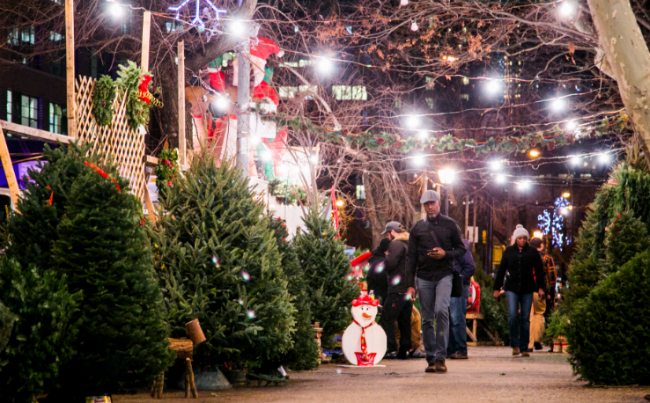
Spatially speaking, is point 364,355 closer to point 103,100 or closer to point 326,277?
point 326,277

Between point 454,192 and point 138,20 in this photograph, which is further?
point 454,192

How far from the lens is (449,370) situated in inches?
428

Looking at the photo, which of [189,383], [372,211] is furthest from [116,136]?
[372,211]

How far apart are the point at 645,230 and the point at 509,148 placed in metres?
11.8

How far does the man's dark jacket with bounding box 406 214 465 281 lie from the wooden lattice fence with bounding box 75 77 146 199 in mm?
3800

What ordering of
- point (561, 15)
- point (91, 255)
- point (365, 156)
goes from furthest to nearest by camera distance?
point (365, 156)
point (561, 15)
point (91, 255)

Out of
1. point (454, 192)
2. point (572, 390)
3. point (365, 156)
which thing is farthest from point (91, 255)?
point (454, 192)

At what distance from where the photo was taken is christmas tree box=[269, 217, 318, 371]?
966 cm

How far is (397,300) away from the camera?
13656mm

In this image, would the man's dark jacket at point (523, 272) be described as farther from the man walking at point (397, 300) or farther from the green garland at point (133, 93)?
the green garland at point (133, 93)

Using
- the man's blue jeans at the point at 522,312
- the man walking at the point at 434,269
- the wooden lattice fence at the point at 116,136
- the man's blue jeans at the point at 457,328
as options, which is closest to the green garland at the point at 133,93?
the wooden lattice fence at the point at 116,136

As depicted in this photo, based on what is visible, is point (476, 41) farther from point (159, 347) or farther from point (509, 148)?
point (159, 347)

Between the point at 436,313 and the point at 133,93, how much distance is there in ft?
16.3

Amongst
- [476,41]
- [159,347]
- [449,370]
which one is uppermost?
[476,41]
